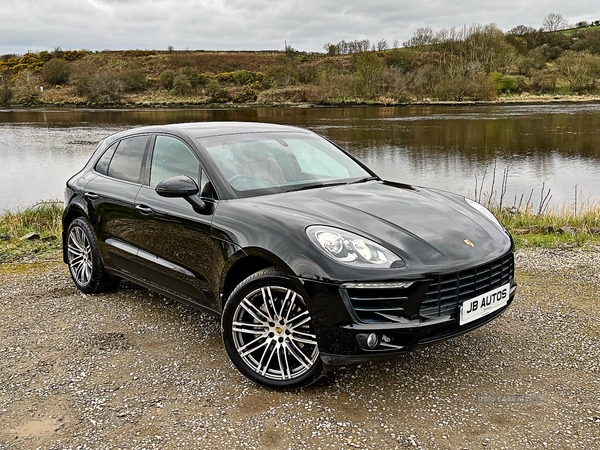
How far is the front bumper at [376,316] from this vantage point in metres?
2.94

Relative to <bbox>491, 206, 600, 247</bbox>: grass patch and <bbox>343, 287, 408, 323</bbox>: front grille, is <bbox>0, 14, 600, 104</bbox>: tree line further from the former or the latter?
<bbox>343, 287, 408, 323</bbox>: front grille

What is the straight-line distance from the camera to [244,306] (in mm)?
3350

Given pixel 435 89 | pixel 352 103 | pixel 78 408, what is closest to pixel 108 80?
pixel 352 103

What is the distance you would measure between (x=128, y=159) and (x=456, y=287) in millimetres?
3089

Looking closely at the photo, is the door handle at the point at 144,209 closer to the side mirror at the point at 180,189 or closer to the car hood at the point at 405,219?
the side mirror at the point at 180,189

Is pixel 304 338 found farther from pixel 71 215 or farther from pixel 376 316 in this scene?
pixel 71 215

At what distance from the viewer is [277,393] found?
10.9 ft

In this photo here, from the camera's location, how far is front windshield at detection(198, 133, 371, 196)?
3914 mm

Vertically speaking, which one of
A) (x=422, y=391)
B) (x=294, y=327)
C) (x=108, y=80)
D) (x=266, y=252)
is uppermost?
(x=108, y=80)

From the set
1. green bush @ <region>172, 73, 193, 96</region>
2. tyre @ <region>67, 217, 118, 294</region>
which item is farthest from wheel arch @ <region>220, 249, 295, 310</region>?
green bush @ <region>172, 73, 193, 96</region>

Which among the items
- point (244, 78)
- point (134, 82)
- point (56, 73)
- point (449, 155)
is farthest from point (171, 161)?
point (56, 73)

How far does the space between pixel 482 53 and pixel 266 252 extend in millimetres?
80878

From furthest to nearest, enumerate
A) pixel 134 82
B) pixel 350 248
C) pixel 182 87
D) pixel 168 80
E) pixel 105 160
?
pixel 134 82 < pixel 168 80 < pixel 182 87 < pixel 105 160 < pixel 350 248

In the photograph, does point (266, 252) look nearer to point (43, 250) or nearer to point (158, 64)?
point (43, 250)
